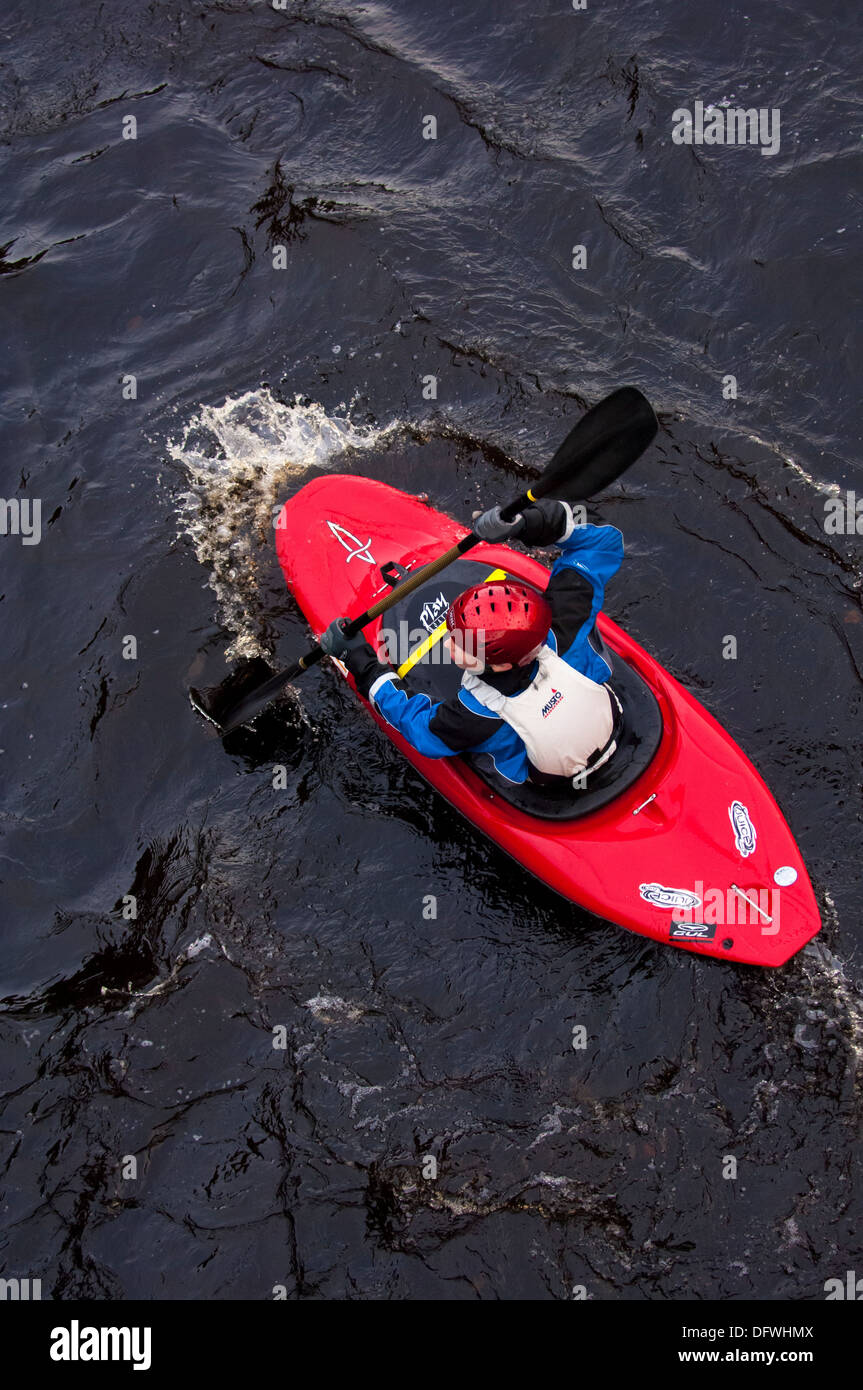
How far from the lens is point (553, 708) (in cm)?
543

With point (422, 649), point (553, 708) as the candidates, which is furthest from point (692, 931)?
point (422, 649)

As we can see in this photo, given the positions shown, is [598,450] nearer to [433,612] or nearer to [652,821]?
[433,612]

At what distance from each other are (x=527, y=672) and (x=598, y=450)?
4.49 feet

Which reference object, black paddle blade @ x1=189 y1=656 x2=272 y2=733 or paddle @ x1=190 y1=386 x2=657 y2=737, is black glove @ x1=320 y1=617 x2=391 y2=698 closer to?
paddle @ x1=190 y1=386 x2=657 y2=737

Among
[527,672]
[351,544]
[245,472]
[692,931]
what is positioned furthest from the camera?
[245,472]

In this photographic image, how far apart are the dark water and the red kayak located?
14.1 inches

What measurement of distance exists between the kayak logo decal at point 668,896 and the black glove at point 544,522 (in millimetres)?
1818

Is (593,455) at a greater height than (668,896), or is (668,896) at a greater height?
(593,455)

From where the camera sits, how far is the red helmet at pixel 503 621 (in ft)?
16.6

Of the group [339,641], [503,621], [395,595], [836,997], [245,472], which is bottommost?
[836,997]

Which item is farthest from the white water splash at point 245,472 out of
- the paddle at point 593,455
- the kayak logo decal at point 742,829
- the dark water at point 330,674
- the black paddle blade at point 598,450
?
the kayak logo decal at point 742,829

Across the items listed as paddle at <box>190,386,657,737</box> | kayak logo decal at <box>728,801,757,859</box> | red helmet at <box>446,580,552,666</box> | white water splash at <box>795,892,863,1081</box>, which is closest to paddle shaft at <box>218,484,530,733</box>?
paddle at <box>190,386,657,737</box>

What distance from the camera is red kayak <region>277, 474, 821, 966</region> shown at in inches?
226

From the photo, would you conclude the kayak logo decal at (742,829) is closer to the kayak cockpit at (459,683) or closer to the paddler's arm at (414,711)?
the kayak cockpit at (459,683)
